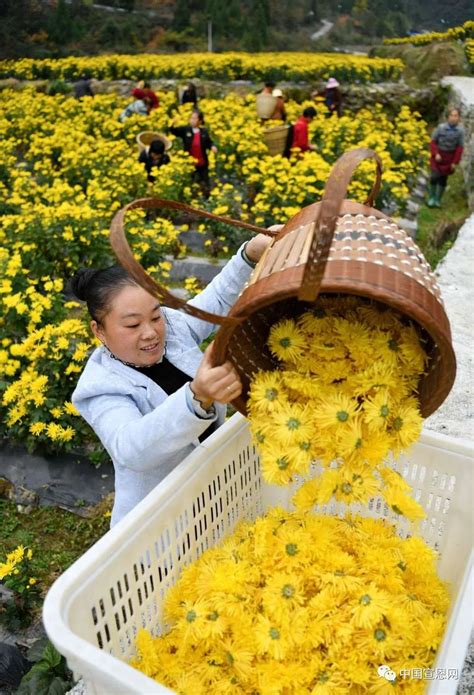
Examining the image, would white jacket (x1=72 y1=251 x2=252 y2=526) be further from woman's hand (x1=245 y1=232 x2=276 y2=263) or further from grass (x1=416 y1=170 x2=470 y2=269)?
grass (x1=416 y1=170 x2=470 y2=269)

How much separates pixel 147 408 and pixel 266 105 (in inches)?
276

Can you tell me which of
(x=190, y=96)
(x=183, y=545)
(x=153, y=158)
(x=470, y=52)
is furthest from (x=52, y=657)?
(x=470, y=52)

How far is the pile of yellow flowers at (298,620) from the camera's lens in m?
1.17

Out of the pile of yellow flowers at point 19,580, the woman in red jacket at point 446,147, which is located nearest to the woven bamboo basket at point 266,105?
the woman in red jacket at point 446,147

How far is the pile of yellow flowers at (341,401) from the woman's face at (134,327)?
1.23 feet

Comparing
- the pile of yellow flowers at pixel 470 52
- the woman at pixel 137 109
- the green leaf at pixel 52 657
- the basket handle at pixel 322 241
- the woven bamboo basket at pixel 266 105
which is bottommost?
the green leaf at pixel 52 657

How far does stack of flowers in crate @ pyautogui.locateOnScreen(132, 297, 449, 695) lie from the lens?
3.73 feet

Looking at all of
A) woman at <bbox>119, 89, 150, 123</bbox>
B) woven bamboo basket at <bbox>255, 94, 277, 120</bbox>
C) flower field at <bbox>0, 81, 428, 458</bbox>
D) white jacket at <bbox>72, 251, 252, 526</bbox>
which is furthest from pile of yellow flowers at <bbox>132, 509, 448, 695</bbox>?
woven bamboo basket at <bbox>255, 94, 277, 120</bbox>

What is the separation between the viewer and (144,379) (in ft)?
5.04

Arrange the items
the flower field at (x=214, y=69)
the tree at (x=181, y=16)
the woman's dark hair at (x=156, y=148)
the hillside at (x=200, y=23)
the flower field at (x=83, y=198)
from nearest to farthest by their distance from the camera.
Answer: the flower field at (x=83, y=198)
the woman's dark hair at (x=156, y=148)
the flower field at (x=214, y=69)
the hillside at (x=200, y=23)
the tree at (x=181, y=16)

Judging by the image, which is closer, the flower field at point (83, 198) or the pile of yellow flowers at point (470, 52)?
the flower field at point (83, 198)

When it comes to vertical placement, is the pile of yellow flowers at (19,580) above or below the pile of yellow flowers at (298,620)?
below

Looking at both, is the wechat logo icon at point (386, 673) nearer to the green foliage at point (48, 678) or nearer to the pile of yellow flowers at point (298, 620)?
the pile of yellow flowers at point (298, 620)

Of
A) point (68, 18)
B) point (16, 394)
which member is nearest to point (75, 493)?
point (16, 394)
